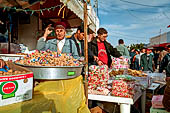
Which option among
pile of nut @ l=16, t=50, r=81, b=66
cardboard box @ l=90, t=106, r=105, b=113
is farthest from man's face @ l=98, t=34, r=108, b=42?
pile of nut @ l=16, t=50, r=81, b=66

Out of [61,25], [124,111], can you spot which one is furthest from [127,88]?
[61,25]

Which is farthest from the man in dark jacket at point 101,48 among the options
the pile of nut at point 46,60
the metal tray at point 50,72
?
the metal tray at point 50,72

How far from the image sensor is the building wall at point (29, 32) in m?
5.47

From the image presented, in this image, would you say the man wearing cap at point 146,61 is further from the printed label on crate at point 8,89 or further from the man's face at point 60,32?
the printed label on crate at point 8,89

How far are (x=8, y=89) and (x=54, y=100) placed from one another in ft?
1.45

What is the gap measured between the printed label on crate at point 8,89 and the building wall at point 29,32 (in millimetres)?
4606

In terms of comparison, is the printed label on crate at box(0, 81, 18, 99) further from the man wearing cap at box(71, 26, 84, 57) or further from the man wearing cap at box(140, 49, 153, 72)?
the man wearing cap at box(140, 49, 153, 72)

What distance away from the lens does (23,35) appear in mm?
5492

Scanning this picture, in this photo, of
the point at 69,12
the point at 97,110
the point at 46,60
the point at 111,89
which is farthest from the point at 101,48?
the point at 69,12

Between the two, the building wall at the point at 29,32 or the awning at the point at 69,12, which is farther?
the building wall at the point at 29,32

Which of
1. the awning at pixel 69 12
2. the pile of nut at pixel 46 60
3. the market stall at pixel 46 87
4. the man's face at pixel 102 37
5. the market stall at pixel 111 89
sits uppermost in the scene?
the awning at pixel 69 12

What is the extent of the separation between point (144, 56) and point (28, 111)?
240 inches

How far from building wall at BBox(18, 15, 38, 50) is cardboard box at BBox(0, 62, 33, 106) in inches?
179

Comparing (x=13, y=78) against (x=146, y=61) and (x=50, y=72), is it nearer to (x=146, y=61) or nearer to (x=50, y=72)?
(x=50, y=72)
